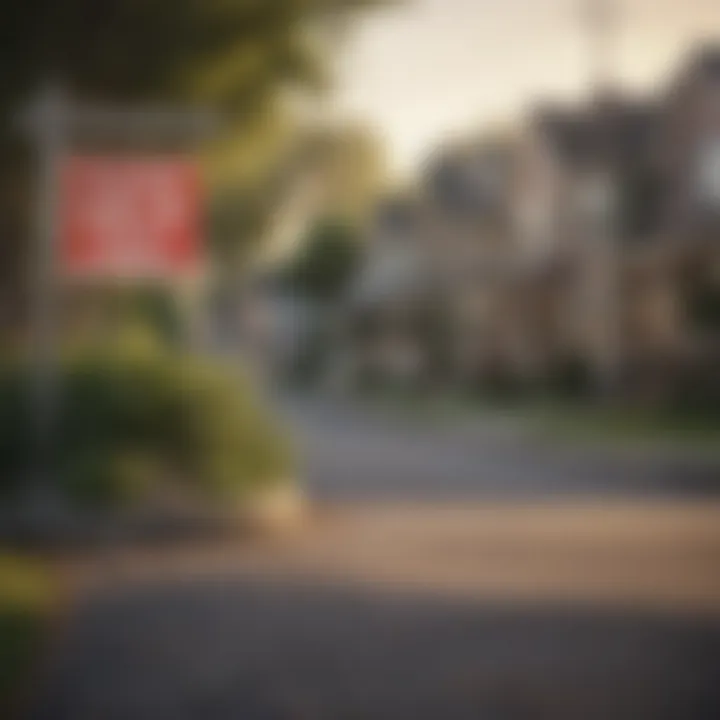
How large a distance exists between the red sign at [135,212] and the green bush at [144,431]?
13.8 inches

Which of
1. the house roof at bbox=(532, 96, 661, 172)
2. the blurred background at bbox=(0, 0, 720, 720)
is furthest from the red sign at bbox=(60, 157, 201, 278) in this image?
the house roof at bbox=(532, 96, 661, 172)

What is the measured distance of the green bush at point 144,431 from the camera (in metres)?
3.02

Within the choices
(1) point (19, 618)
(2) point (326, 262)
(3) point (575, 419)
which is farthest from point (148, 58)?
(1) point (19, 618)

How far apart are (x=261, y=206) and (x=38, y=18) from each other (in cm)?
67

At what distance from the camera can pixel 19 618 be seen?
268 centimetres

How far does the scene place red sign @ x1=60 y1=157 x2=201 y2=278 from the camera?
93.7 inches

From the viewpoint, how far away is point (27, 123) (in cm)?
261

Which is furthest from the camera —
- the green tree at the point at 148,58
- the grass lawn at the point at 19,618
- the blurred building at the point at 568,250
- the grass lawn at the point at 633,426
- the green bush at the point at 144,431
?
the green bush at the point at 144,431

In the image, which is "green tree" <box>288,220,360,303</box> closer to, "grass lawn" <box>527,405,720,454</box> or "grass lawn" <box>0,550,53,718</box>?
"grass lawn" <box>527,405,720,454</box>

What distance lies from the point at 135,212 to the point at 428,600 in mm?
1073

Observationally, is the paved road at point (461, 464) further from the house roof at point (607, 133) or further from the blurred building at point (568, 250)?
the house roof at point (607, 133)

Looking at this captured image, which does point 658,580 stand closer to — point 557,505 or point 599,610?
point 599,610

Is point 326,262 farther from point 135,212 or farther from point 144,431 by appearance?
point 144,431

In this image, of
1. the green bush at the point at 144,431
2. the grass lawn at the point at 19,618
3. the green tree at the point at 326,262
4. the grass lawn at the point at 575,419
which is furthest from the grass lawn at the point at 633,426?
the grass lawn at the point at 19,618
